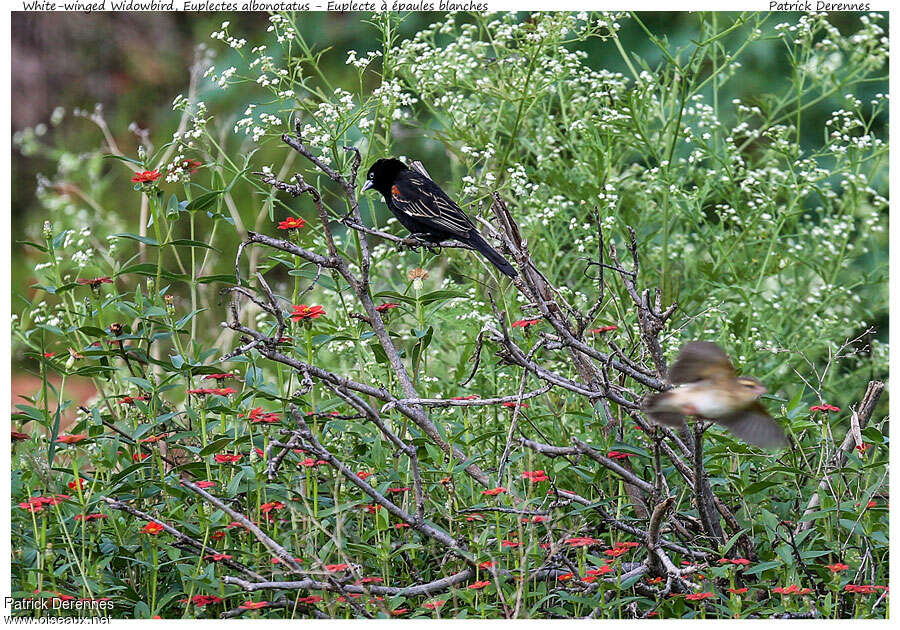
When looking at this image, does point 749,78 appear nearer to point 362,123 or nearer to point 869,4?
point 869,4

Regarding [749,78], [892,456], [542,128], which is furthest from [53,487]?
[749,78]

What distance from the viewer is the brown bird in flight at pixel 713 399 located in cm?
176

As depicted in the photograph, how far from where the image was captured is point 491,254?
285 cm

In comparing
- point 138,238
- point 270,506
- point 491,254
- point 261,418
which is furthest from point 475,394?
point 138,238

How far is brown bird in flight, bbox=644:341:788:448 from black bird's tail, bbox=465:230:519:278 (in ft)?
2.61

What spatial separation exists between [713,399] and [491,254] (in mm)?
1149

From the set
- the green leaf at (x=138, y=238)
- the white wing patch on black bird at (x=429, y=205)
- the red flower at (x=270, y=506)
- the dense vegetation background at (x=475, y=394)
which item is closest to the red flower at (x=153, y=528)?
the dense vegetation background at (x=475, y=394)

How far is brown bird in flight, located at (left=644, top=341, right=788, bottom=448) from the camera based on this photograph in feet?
5.78

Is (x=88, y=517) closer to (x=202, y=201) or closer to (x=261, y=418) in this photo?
(x=261, y=418)

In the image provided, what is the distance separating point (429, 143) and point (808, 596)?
2.91 metres

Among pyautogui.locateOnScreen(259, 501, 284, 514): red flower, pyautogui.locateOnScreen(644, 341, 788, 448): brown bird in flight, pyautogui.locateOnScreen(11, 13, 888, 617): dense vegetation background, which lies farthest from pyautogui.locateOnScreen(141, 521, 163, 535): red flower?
pyautogui.locateOnScreen(644, 341, 788, 448): brown bird in flight

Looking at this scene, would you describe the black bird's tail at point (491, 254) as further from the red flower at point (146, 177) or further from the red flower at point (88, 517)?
the red flower at point (88, 517)

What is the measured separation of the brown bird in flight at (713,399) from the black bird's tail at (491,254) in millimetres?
794

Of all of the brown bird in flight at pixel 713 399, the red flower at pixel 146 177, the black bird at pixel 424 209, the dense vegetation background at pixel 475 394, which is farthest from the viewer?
the black bird at pixel 424 209
